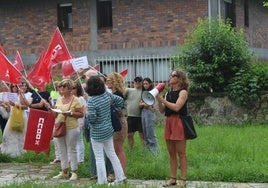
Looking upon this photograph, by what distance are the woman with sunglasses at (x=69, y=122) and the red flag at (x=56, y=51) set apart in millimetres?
2164

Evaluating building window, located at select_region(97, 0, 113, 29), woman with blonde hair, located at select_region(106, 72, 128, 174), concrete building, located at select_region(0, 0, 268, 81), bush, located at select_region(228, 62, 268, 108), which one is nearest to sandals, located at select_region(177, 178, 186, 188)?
woman with blonde hair, located at select_region(106, 72, 128, 174)

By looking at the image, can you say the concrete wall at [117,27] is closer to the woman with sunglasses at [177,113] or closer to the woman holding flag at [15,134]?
the woman holding flag at [15,134]

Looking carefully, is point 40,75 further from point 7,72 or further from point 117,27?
point 117,27

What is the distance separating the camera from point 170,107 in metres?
8.23

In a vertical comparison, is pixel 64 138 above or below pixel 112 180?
above

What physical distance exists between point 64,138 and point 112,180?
1181 mm

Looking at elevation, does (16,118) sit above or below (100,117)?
below

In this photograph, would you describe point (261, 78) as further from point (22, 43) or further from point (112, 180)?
point (22, 43)

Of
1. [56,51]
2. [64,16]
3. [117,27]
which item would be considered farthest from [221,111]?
[64,16]

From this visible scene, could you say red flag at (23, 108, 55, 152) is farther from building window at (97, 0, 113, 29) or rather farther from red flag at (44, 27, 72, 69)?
building window at (97, 0, 113, 29)

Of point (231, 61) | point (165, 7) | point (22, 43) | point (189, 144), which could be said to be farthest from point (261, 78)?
point (22, 43)

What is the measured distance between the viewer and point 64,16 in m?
22.5

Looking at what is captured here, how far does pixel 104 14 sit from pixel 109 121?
45.6ft

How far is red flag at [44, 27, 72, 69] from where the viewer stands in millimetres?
11477
